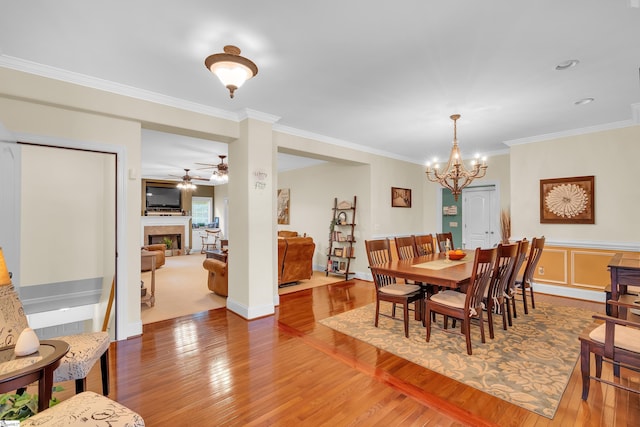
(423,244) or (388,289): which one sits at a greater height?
(423,244)

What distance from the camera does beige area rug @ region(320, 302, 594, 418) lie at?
2215 millimetres

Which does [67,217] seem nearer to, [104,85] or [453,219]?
[104,85]

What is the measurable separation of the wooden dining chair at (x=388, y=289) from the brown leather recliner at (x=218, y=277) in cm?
242

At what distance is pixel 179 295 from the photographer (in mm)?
4945

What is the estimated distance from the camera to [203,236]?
1078 cm

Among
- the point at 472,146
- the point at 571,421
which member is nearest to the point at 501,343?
the point at 571,421

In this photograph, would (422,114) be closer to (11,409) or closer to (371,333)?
(371,333)

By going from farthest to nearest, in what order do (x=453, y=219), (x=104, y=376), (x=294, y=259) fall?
(x=453, y=219) → (x=294, y=259) → (x=104, y=376)

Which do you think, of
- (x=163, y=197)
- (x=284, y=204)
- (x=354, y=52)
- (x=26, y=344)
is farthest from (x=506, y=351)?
(x=163, y=197)

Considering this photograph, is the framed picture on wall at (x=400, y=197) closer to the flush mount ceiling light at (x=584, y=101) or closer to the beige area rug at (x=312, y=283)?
the beige area rug at (x=312, y=283)

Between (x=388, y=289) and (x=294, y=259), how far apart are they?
7.83ft

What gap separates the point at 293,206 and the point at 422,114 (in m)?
4.76

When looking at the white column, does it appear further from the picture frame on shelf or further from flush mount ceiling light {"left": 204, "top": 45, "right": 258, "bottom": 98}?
the picture frame on shelf

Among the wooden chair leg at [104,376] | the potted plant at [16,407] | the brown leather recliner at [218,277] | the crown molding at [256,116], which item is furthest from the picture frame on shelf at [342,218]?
the potted plant at [16,407]
